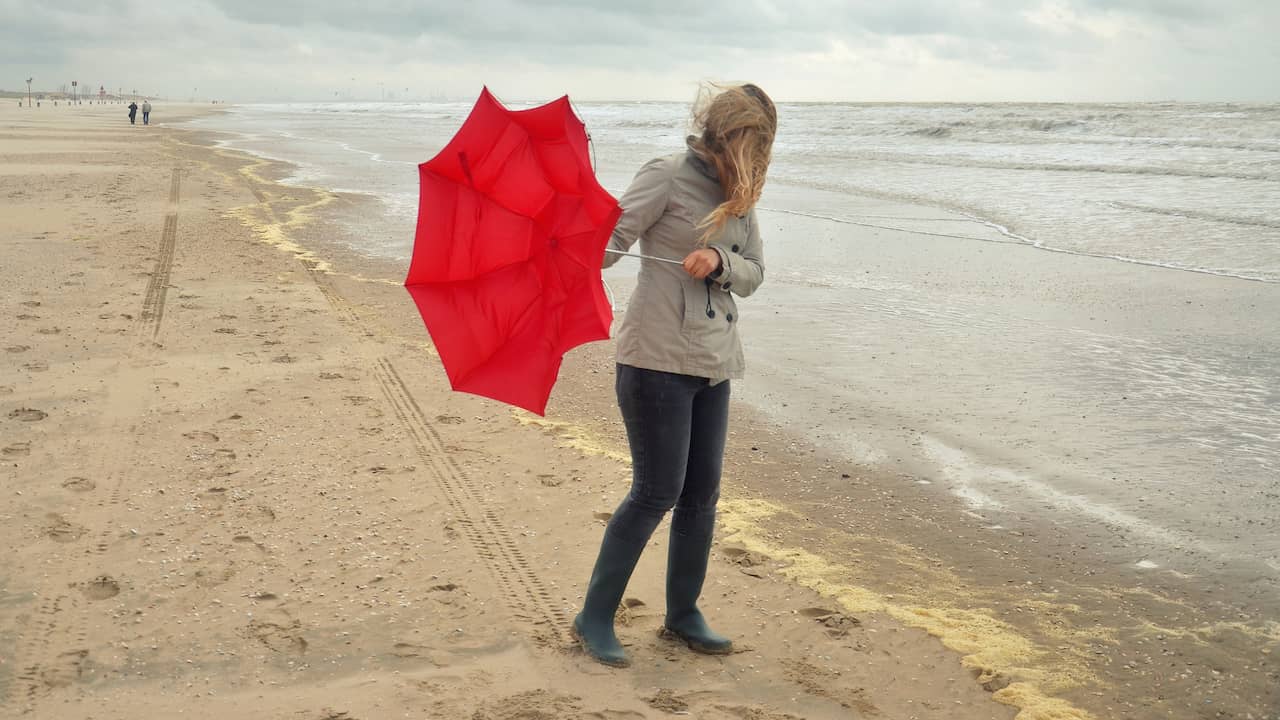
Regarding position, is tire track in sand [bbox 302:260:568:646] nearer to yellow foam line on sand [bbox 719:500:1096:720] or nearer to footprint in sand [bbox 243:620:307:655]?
footprint in sand [bbox 243:620:307:655]

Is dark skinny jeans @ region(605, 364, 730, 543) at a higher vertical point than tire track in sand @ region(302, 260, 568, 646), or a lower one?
higher

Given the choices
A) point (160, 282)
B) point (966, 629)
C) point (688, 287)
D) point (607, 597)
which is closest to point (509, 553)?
point (607, 597)

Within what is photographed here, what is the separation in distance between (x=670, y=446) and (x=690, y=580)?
63cm

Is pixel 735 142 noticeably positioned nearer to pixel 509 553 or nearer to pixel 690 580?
pixel 690 580

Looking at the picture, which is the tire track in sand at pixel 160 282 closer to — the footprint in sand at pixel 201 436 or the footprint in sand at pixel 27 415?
the footprint in sand at pixel 27 415

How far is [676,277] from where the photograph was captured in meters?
3.20

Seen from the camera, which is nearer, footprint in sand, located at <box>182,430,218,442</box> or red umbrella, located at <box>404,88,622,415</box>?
red umbrella, located at <box>404,88,622,415</box>

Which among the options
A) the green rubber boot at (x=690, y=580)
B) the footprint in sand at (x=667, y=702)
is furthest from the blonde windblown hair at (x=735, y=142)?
the footprint in sand at (x=667, y=702)

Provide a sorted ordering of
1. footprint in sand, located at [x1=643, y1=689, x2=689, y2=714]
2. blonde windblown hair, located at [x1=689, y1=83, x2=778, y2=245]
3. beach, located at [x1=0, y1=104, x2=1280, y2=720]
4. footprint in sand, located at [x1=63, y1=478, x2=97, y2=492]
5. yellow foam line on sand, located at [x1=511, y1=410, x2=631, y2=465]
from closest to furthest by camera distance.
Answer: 1. blonde windblown hair, located at [x1=689, y1=83, x2=778, y2=245]
2. footprint in sand, located at [x1=643, y1=689, x2=689, y2=714]
3. beach, located at [x1=0, y1=104, x2=1280, y2=720]
4. footprint in sand, located at [x1=63, y1=478, x2=97, y2=492]
5. yellow foam line on sand, located at [x1=511, y1=410, x2=631, y2=465]

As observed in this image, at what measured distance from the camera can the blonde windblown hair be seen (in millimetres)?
3135

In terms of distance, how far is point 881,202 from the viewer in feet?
62.2

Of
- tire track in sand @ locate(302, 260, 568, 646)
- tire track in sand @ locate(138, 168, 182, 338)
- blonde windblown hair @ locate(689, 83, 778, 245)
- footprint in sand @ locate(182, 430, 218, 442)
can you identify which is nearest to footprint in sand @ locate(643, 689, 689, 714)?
tire track in sand @ locate(302, 260, 568, 646)

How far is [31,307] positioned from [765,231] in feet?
30.3

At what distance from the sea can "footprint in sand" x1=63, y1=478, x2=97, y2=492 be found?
362 cm
